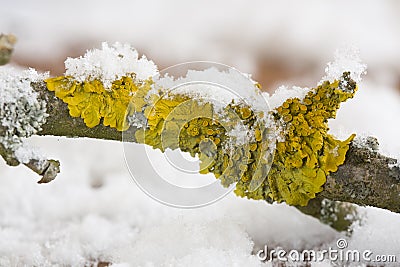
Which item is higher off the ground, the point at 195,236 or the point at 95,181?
the point at 95,181

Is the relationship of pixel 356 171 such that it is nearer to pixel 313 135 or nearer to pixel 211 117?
pixel 313 135

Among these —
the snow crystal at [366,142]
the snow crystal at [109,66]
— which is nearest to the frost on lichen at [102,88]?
the snow crystal at [109,66]

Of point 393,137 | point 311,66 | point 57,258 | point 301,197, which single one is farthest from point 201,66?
point 311,66

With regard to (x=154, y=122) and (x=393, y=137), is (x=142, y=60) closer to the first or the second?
(x=154, y=122)
